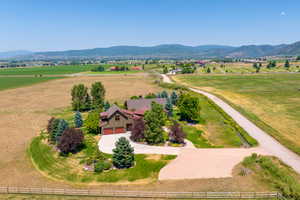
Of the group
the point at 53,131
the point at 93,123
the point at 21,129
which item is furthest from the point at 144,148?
the point at 21,129

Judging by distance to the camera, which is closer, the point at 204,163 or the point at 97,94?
the point at 204,163

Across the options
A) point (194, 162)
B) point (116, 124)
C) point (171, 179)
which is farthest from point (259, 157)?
point (116, 124)

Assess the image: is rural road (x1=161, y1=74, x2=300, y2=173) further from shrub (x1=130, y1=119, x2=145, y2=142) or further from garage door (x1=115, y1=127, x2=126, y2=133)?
Answer: garage door (x1=115, y1=127, x2=126, y2=133)

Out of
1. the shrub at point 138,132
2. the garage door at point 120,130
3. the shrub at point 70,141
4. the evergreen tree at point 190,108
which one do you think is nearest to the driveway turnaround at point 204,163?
the shrub at point 138,132

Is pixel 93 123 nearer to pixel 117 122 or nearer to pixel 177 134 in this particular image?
pixel 117 122

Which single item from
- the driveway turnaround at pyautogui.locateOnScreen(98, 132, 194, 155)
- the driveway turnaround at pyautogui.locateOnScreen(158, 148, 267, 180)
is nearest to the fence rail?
the driveway turnaround at pyautogui.locateOnScreen(158, 148, 267, 180)
